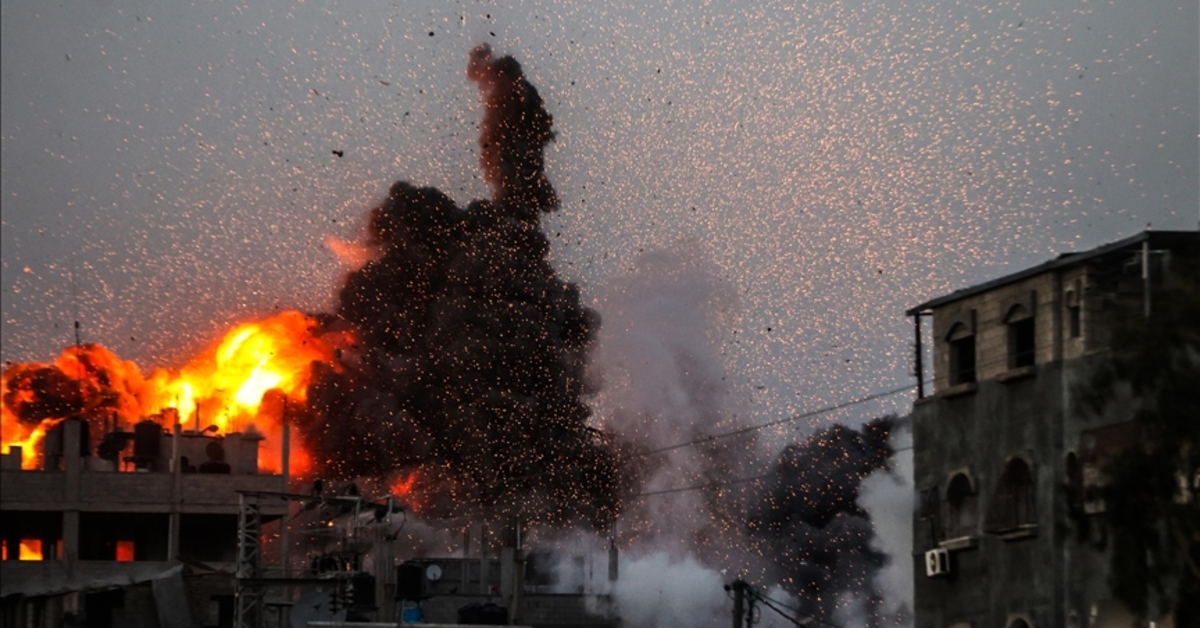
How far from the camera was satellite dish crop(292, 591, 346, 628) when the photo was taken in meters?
51.2

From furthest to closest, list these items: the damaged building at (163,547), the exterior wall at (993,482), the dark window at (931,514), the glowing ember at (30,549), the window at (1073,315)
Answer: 1. the glowing ember at (30,549)
2. the damaged building at (163,547)
3. the dark window at (931,514)
4. the exterior wall at (993,482)
5. the window at (1073,315)

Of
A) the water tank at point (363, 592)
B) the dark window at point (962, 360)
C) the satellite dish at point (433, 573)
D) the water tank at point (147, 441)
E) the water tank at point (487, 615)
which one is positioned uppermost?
the water tank at point (147, 441)

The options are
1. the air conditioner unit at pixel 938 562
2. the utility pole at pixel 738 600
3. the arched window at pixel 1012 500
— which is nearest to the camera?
the arched window at pixel 1012 500

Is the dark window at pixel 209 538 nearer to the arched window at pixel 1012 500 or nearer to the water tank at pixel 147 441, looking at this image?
the water tank at pixel 147 441

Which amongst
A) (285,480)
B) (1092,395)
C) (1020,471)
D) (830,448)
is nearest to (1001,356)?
(1020,471)

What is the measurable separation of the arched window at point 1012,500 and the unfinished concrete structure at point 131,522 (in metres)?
33.5

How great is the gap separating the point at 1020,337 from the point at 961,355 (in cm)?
236

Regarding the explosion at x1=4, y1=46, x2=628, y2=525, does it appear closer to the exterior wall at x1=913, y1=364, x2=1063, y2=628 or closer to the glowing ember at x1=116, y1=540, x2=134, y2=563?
the glowing ember at x1=116, y1=540, x2=134, y2=563

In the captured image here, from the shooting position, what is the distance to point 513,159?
341 feet

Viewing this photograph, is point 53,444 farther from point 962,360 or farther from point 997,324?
point 997,324

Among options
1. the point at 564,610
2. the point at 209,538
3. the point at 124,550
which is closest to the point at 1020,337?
the point at 564,610

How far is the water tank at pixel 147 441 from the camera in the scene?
76.2 metres

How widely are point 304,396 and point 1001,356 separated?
5468 cm

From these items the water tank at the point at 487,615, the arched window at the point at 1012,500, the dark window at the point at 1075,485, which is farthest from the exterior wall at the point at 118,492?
the dark window at the point at 1075,485
